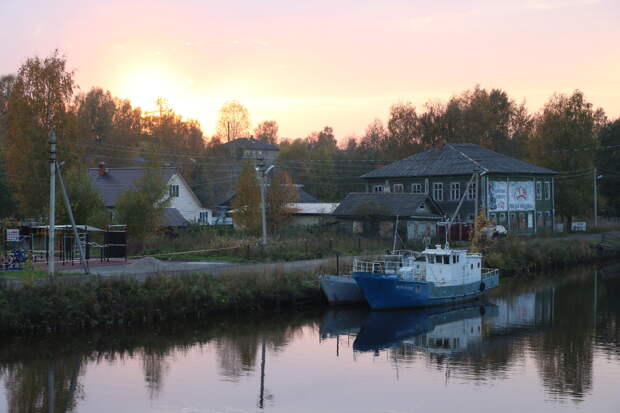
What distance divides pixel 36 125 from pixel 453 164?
3673 centimetres

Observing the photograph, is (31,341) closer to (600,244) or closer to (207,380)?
(207,380)

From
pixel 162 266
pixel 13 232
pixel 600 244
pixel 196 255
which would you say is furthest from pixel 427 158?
pixel 13 232

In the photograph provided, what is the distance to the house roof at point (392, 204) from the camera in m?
58.2

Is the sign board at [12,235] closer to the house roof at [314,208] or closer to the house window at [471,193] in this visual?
the house roof at [314,208]

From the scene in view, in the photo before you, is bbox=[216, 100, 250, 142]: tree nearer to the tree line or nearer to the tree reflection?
the tree line

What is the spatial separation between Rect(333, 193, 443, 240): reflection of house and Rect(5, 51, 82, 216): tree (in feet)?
74.4

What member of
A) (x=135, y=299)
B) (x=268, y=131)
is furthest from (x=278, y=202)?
(x=268, y=131)

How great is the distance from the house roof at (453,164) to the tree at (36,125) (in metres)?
33.0

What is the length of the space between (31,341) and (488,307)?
77.8 ft

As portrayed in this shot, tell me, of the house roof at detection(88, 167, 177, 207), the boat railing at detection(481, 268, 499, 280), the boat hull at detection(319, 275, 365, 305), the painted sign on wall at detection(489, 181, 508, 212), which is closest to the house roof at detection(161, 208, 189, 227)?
the house roof at detection(88, 167, 177, 207)

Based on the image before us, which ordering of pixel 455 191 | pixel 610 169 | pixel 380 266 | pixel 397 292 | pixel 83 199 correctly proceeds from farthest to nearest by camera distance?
pixel 610 169
pixel 455 191
pixel 83 199
pixel 380 266
pixel 397 292

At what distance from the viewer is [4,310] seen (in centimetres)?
2789

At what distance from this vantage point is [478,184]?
214ft

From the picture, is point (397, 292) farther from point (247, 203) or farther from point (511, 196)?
point (511, 196)
